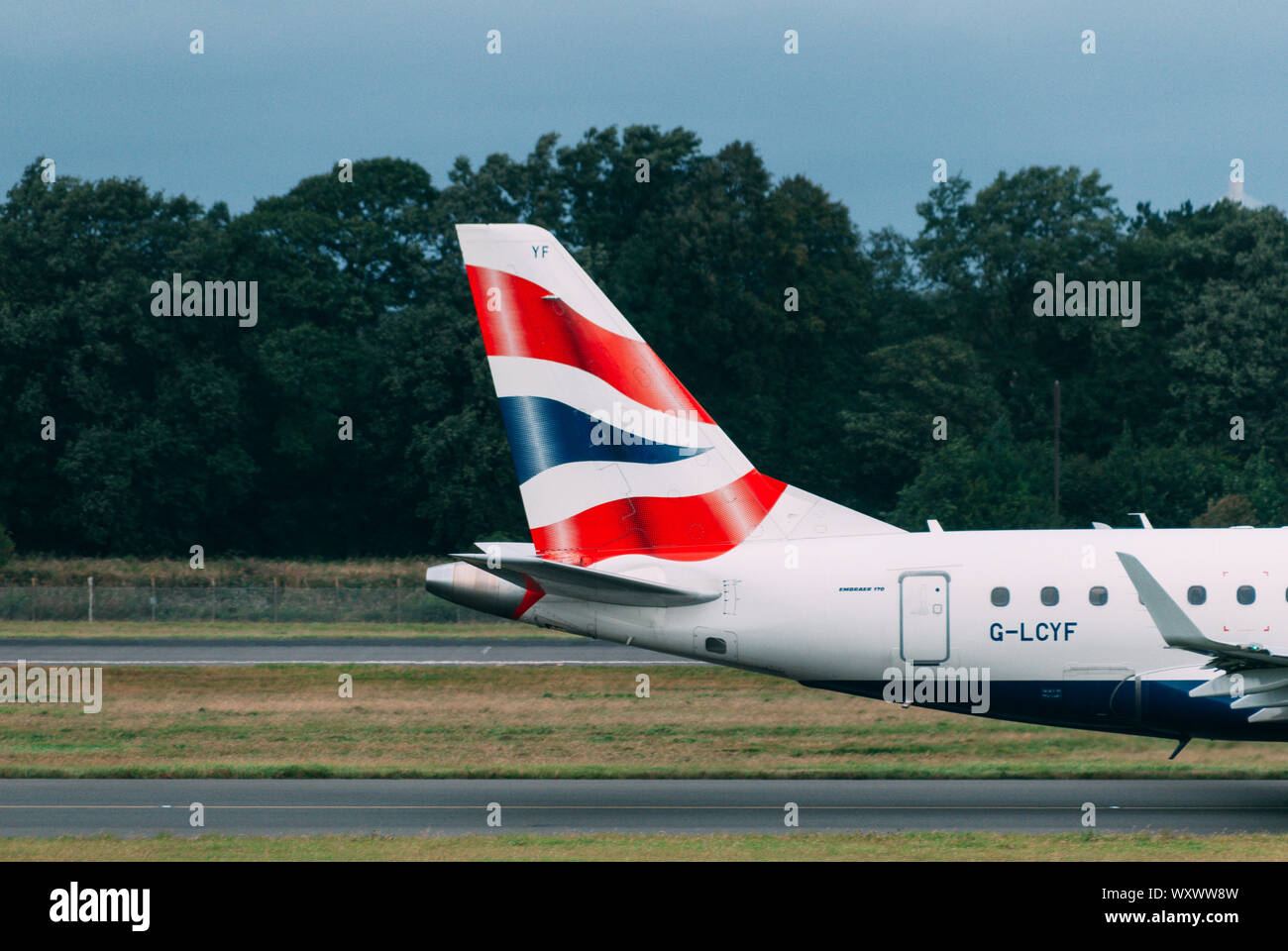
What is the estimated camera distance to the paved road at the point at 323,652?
45.0 meters

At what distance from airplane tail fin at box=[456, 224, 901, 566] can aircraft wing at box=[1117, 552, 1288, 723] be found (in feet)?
16.9

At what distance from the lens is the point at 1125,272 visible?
305ft

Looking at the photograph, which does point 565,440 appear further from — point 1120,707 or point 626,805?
point 1120,707

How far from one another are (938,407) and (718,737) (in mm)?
59401

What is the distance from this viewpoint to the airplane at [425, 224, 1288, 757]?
2330cm

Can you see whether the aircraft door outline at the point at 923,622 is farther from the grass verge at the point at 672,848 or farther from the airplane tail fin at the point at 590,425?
the grass verge at the point at 672,848

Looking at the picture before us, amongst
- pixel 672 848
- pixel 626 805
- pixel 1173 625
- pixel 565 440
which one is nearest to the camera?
pixel 672 848

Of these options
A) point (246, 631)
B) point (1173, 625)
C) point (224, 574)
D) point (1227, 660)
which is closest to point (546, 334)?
point (1173, 625)

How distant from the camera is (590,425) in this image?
80.4ft

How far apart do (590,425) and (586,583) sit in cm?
277

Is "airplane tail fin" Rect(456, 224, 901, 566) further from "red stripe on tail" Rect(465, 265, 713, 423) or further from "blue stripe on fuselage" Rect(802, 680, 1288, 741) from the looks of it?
"blue stripe on fuselage" Rect(802, 680, 1288, 741)

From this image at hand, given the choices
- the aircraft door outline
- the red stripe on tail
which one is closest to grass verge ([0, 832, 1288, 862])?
the aircraft door outline

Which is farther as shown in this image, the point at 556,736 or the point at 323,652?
the point at 323,652

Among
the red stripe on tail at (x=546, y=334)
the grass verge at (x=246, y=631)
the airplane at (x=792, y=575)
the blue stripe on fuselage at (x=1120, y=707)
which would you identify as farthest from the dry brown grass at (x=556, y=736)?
the grass verge at (x=246, y=631)
